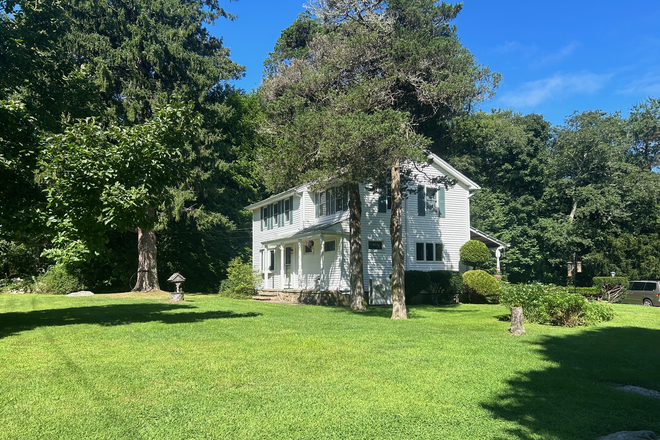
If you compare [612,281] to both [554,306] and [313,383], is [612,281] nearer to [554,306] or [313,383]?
[554,306]

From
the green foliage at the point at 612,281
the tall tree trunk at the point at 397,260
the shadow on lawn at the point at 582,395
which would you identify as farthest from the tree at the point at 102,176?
the green foliage at the point at 612,281

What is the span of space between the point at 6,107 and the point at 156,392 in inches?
301

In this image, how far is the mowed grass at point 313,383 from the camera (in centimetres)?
461

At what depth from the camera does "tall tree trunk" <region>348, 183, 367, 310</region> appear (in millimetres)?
18703

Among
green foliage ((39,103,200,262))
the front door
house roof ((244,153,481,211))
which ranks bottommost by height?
the front door

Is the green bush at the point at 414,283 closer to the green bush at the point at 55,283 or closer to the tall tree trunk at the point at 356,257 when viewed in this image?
the tall tree trunk at the point at 356,257

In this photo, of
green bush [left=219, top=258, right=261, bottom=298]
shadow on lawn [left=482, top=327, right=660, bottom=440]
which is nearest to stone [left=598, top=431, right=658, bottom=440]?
shadow on lawn [left=482, top=327, right=660, bottom=440]

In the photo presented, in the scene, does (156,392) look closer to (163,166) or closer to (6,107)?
(163,166)

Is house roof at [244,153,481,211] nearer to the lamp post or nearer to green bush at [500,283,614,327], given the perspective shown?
the lamp post

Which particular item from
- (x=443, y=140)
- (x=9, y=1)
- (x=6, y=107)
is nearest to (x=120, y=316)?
(x=6, y=107)

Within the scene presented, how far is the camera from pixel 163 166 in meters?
10.9

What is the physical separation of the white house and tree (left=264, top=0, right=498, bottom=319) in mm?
5811

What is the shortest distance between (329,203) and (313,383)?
18.1m

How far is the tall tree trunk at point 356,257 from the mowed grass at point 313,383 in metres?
7.68
